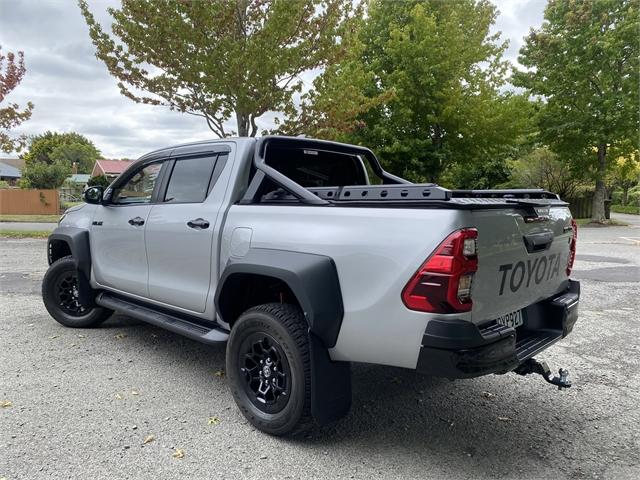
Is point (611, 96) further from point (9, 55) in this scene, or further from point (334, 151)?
point (9, 55)

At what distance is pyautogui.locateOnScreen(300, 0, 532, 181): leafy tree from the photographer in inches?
744

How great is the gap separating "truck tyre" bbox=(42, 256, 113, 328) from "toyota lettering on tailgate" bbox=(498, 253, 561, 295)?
4323 millimetres

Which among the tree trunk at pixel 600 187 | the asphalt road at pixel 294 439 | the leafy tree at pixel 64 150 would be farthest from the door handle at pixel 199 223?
the leafy tree at pixel 64 150

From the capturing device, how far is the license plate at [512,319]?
112 inches

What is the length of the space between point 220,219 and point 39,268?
7.68 meters

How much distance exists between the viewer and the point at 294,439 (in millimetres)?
3008

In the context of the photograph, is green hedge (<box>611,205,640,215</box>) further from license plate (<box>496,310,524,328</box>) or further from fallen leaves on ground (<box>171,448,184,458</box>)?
fallen leaves on ground (<box>171,448,184,458</box>)

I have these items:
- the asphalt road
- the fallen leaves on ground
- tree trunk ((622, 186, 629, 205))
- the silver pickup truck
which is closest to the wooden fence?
the asphalt road

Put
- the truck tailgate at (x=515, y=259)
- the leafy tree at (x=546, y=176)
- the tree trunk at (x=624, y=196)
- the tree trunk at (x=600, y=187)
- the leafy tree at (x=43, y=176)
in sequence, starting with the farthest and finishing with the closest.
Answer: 1. the tree trunk at (x=624, y=196)
2. the leafy tree at (x=43, y=176)
3. the leafy tree at (x=546, y=176)
4. the tree trunk at (x=600, y=187)
5. the truck tailgate at (x=515, y=259)

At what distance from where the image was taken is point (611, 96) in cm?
2119

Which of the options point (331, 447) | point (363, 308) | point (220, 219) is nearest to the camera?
point (363, 308)

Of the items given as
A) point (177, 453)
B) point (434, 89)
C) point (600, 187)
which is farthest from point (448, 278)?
point (600, 187)

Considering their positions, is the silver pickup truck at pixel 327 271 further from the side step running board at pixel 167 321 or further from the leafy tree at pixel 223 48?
the leafy tree at pixel 223 48

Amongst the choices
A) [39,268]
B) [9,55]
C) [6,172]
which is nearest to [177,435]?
[39,268]
